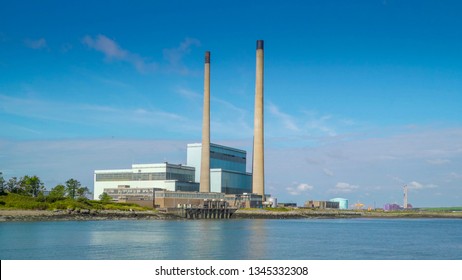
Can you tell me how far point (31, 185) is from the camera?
446 feet

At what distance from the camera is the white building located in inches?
6308

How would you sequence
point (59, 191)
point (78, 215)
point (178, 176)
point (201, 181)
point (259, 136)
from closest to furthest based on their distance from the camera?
1. point (78, 215)
2. point (59, 191)
3. point (259, 136)
4. point (201, 181)
5. point (178, 176)

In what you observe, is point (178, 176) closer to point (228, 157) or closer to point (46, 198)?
point (228, 157)

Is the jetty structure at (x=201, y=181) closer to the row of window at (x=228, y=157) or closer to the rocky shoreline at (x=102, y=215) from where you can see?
the row of window at (x=228, y=157)

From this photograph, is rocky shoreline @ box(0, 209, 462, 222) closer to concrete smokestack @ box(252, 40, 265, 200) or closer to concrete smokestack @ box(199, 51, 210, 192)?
concrete smokestack @ box(252, 40, 265, 200)

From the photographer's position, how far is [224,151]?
7028 inches

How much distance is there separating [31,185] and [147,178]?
116 ft

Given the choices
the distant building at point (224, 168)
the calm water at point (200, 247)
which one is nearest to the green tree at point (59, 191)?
the distant building at point (224, 168)

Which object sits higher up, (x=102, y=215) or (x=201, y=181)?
(x=201, y=181)

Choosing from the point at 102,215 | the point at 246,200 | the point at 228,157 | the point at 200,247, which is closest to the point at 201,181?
the point at 246,200

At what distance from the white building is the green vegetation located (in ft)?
38.2
